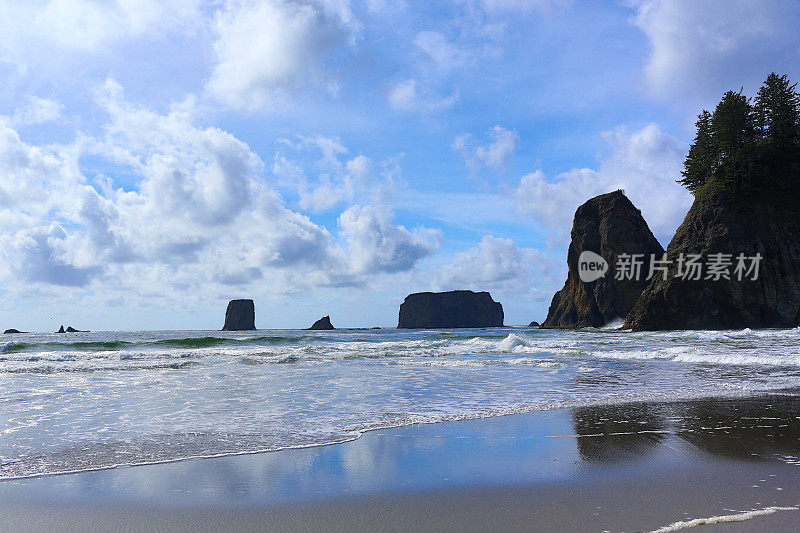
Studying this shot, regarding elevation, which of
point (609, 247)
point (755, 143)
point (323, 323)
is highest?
point (755, 143)

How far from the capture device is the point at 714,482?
3.76 meters

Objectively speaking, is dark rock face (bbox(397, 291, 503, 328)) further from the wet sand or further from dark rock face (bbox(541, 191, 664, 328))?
the wet sand

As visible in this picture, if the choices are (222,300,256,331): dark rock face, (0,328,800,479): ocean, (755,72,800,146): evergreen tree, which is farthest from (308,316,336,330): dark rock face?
(0,328,800,479): ocean

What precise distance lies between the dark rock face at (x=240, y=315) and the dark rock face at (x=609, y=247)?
9115 centimetres

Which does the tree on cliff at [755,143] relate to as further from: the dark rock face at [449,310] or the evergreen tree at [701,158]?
the dark rock face at [449,310]

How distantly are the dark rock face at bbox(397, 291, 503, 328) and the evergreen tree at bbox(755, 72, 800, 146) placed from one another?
356 feet

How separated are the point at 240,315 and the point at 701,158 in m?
111

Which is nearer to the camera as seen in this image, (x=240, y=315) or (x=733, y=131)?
(x=733, y=131)

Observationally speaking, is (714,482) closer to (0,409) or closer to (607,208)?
(0,409)

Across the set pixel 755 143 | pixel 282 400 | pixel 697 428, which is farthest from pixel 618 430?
pixel 755 143

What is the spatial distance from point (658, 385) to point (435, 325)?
5561 inches

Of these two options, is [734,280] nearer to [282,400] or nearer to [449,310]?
[282,400]

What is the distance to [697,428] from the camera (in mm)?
5777

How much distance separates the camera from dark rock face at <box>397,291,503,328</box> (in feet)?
497
